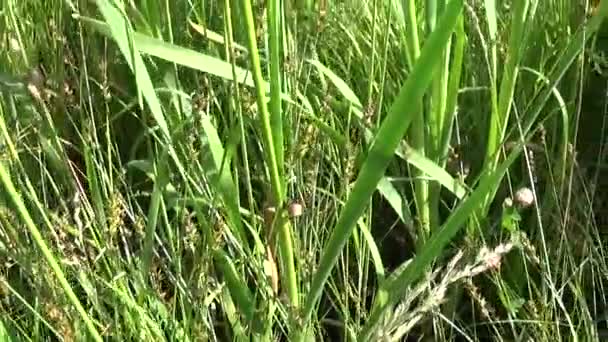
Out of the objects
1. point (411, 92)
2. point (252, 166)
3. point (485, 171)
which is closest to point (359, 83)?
point (252, 166)

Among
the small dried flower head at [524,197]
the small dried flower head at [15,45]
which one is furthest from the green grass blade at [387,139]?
the small dried flower head at [15,45]

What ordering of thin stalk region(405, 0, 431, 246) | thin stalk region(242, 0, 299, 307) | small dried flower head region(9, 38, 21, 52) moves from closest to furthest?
thin stalk region(242, 0, 299, 307)
thin stalk region(405, 0, 431, 246)
small dried flower head region(9, 38, 21, 52)

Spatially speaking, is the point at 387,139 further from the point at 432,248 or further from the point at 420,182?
the point at 420,182

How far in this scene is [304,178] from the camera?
3.34 feet

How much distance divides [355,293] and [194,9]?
1.16 ft

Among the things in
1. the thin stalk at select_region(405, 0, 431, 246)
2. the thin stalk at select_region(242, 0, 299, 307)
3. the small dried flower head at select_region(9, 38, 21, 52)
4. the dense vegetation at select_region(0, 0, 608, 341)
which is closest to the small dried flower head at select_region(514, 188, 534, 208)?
the dense vegetation at select_region(0, 0, 608, 341)

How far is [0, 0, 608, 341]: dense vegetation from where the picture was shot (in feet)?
2.84

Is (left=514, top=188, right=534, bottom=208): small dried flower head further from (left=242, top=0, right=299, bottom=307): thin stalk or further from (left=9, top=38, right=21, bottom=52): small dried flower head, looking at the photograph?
(left=9, top=38, right=21, bottom=52): small dried flower head

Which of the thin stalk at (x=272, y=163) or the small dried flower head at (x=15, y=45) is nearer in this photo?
the thin stalk at (x=272, y=163)

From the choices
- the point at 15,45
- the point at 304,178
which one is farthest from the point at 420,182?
the point at 15,45

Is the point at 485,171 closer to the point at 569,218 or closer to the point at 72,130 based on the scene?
the point at 569,218

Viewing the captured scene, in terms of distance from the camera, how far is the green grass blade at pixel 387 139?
0.73 meters

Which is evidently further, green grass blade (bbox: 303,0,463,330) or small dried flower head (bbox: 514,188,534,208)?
small dried flower head (bbox: 514,188,534,208)

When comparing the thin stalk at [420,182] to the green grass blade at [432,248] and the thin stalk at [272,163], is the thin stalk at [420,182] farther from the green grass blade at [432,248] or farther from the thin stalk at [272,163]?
the thin stalk at [272,163]
